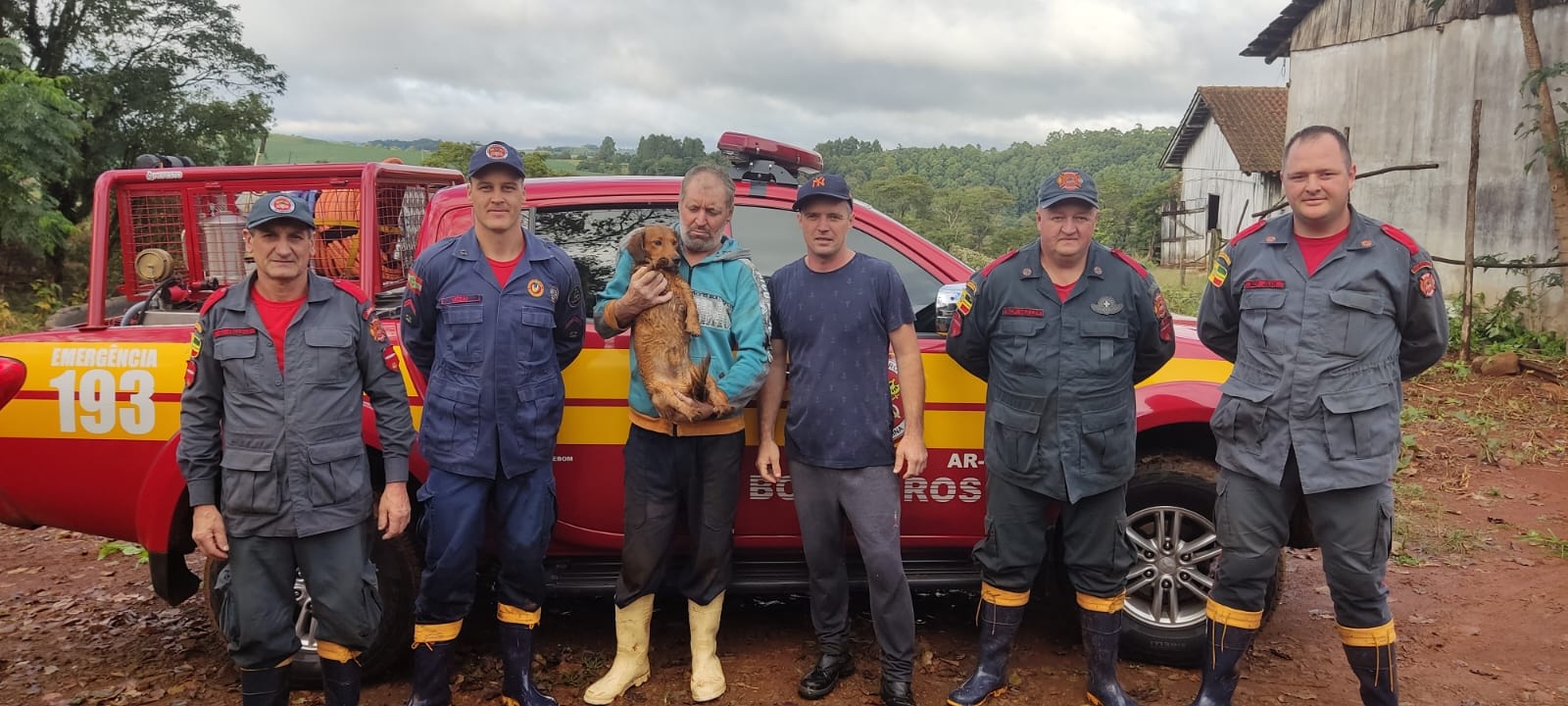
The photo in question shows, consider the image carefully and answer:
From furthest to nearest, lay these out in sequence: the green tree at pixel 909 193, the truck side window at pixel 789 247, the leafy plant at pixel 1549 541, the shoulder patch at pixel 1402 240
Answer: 1. the green tree at pixel 909 193
2. the leafy plant at pixel 1549 541
3. the truck side window at pixel 789 247
4. the shoulder patch at pixel 1402 240

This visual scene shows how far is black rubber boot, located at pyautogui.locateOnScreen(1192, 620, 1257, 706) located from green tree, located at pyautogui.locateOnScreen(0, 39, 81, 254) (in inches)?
684

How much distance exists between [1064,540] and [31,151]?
17279mm

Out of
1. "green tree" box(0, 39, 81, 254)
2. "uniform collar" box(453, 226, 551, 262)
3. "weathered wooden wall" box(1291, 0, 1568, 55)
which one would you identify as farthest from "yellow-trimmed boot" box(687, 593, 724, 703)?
"green tree" box(0, 39, 81, 254)

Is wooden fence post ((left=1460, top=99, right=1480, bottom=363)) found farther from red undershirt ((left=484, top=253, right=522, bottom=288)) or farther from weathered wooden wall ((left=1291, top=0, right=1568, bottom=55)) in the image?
red undershirt ((left=484, top=253, right=522, bottom=288))

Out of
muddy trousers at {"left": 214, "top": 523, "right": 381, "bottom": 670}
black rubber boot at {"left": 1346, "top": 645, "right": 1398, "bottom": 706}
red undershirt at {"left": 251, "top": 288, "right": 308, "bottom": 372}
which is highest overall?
red undershirt at {"left": 251, "top": 288, "right": 308, "bottom": 372}

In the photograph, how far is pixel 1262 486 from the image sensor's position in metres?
3.05

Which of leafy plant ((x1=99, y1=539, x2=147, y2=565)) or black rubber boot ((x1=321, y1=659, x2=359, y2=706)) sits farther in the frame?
leafy plant ((x1=99, y1=539, x2=147, y2=565))

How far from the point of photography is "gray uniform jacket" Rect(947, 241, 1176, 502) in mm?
3125

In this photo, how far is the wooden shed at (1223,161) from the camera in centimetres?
2358

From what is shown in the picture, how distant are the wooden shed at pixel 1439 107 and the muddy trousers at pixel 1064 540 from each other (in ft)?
32.4

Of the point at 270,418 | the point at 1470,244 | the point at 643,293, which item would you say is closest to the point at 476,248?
the point at 643,293

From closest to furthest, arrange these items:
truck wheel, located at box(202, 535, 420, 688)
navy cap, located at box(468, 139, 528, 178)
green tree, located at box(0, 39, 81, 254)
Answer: navy cap, located at box(468, 139, 528, 178), truck wheel, located at box(202, 535, 420, 688), green tree, located at box(0, 39, 81, 254)

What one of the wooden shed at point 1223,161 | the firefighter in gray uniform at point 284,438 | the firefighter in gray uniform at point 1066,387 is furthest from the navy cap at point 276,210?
the wooden shed at point 1223,161

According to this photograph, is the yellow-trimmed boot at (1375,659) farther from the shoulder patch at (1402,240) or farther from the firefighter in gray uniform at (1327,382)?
the shoulder patch at (1402,240)
